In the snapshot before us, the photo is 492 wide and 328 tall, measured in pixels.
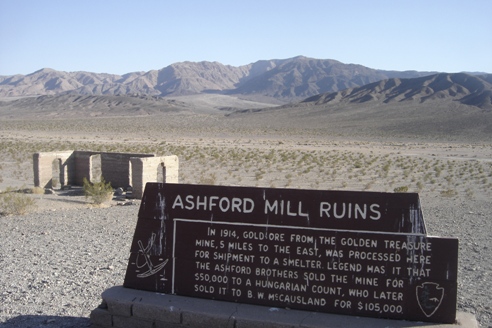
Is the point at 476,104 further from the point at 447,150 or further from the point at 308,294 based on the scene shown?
the point at 308,294

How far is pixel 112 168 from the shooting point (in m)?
25.8

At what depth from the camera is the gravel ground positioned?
742cm

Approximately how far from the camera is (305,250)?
19.9 feet

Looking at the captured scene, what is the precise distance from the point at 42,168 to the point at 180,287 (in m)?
20.6

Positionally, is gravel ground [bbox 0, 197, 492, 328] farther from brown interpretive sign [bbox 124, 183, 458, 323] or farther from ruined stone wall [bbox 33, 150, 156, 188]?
ruined stone wall [bbox 33, 150, 156, 188]

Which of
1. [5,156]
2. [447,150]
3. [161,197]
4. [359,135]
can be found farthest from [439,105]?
[161,197]

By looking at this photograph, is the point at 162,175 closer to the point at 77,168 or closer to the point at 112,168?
the point at 112,168

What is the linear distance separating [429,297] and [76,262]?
20.4 ft

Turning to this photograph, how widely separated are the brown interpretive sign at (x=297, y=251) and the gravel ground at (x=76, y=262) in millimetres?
1495

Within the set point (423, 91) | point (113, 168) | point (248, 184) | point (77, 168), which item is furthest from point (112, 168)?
point (423, 91)

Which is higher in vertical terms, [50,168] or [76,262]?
[50,168]

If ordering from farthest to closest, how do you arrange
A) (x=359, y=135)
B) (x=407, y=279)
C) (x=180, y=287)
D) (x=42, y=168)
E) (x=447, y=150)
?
(x=359, y=135)
(x=447, y=150)
(x=42, y=168)
(x=180, y=287)
(x=407, y=279)

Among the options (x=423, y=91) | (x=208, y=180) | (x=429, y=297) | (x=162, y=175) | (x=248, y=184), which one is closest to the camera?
(x=429, y=297)

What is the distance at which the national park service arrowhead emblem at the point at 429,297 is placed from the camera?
5.61 m
